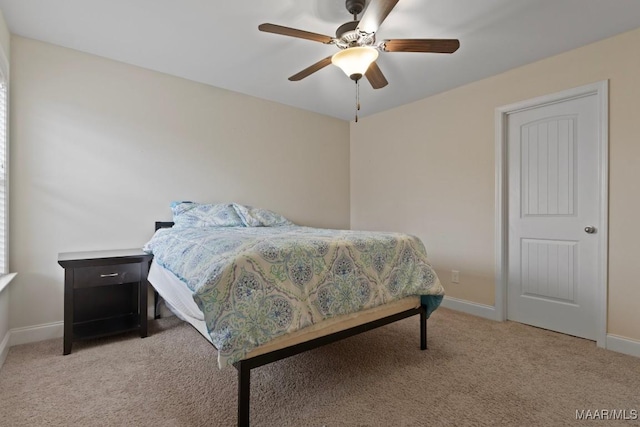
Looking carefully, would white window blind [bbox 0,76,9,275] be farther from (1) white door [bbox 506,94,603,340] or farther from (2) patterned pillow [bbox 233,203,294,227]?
(1) white door [bbox 506,94,603,340]

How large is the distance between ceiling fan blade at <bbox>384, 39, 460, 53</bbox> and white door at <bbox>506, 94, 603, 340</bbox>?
1467 millimetres

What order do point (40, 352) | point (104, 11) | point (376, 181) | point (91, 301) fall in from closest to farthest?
point (104, 11), point (40, 352), point (91, 301), point (376, 181)

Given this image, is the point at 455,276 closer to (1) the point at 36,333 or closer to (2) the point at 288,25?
(2) the point at 288,25

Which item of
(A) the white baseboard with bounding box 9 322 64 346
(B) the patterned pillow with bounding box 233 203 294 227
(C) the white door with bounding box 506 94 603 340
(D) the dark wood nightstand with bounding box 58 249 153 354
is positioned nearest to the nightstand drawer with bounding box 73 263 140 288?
(D) the dark wood nightstand with bounding box 58 249 153 354

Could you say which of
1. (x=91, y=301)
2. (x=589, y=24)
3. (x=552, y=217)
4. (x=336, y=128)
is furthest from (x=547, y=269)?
(x=91, y=301)

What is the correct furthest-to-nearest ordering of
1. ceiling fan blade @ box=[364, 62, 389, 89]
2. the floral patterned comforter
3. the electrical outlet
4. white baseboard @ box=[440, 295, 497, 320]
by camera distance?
the electrical outlet < white baseboard @ box=[440, 295, 497, 320] < ceiling fan blade @ box=[364, 62, 389, 89] < the floral patterned comforter

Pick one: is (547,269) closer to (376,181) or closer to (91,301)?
(376,181)

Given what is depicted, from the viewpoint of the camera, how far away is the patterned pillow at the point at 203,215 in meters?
2.73

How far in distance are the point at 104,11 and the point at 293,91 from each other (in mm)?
1730

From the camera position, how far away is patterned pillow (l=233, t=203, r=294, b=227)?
3.00 m

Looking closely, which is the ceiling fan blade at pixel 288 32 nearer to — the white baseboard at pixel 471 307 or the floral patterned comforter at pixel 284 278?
the floral patterned comforter at pixel 284 278

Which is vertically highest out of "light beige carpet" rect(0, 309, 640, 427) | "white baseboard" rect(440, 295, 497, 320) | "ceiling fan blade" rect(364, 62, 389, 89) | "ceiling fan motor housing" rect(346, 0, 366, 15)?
"ceiling fan motor housing" rect(346, 0, 366, 15)

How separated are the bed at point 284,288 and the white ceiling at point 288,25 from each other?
1447 millimetres

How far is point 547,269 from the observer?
2.71 metres
